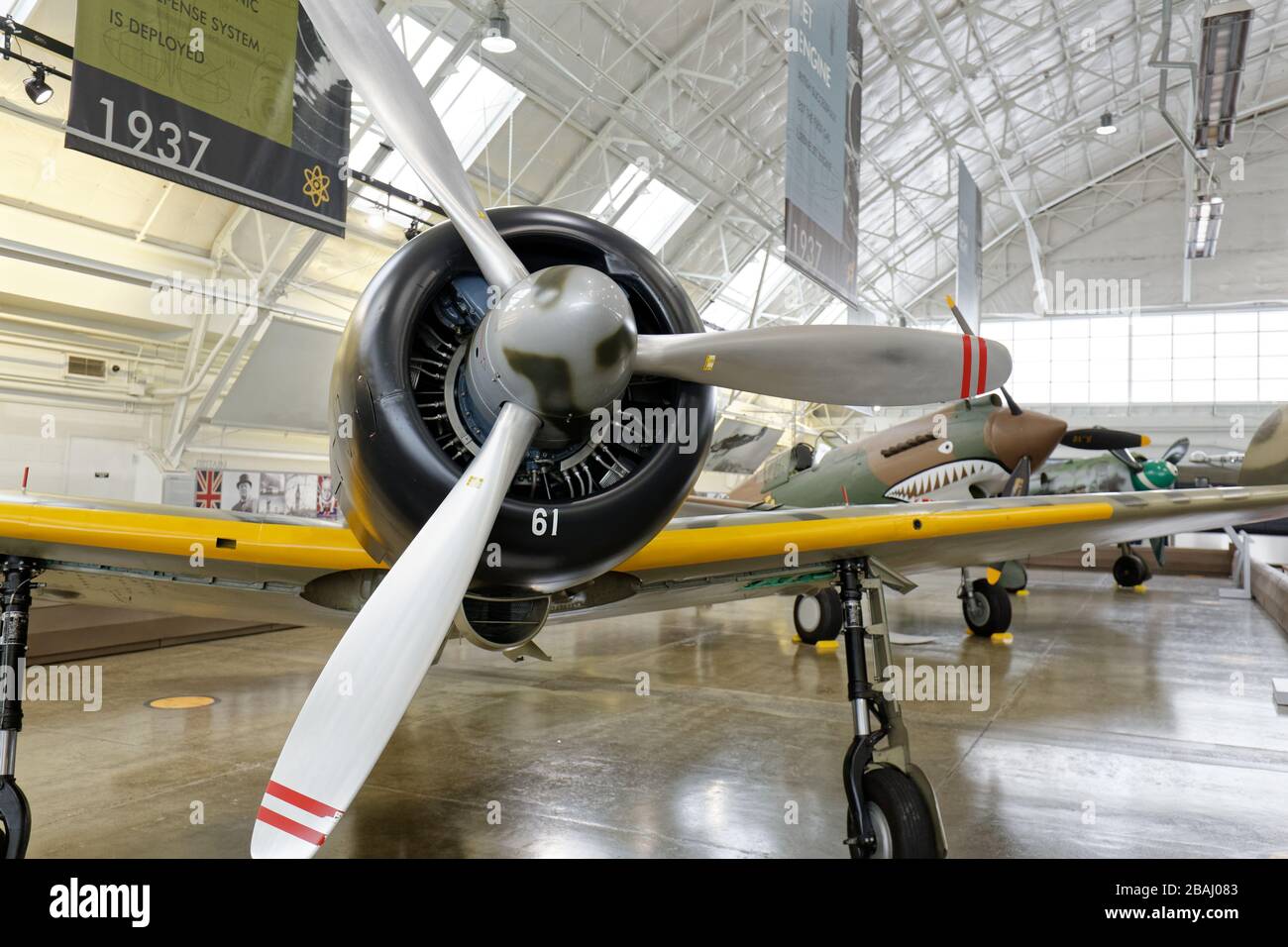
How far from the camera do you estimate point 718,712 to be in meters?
5.65

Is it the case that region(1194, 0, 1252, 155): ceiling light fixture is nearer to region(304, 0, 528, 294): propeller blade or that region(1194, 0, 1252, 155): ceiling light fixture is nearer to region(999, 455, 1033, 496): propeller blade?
region(999, 455, 1033, 496): propeller blade

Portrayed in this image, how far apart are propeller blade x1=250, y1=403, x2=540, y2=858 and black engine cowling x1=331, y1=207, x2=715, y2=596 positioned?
0.16m

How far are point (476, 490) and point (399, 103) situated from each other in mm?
1179

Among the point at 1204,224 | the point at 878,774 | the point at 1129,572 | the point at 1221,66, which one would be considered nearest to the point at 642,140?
the point at 1221,66

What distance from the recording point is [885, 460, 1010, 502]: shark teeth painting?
8.02 m

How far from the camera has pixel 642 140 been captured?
15.0 metres

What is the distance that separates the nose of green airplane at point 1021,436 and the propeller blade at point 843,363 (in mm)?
6019

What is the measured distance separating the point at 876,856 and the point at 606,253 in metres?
2.27

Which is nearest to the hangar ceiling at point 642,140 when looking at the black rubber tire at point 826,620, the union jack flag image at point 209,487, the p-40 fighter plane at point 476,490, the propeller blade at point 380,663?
the union jack flag image at point 209,487

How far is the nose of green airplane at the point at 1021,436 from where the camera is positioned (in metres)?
7.84

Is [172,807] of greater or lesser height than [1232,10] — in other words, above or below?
below

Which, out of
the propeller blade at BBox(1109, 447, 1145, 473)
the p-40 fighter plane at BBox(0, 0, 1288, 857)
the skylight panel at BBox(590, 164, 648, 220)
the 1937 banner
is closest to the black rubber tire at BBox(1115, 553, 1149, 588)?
the propeller blade at BBox(1109, 447, 1145, 473)

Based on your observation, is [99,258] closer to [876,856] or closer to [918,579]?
[876,856]
